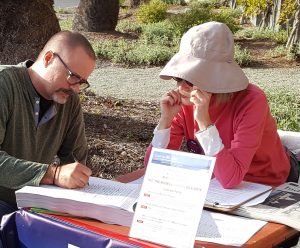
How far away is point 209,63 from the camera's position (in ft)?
8.50

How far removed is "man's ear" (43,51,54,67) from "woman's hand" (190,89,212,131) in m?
0.66

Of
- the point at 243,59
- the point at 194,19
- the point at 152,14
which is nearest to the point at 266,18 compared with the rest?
the point at 194,19

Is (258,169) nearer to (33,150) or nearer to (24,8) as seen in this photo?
(33,150)

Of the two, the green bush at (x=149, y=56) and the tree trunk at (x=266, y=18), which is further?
the tree trunk at (x=266, y=18)

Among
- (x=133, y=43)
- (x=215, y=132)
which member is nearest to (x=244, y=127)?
(x=215, y=132)

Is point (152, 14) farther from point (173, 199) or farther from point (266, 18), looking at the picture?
point (173, 199)

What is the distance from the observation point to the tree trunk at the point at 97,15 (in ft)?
52.6

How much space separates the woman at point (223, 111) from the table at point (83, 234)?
1.41 feet

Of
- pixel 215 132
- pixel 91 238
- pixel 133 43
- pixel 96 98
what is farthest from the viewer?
pixel 133 43

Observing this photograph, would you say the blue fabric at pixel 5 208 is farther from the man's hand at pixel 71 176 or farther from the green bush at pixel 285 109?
the green bush at pixel 285 109

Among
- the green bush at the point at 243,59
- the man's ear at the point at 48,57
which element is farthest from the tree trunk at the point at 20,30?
the green bush at the point at 243,59

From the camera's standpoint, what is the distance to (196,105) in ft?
8.30

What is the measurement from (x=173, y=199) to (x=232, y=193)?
546 mm

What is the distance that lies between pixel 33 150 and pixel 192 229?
1.33m
